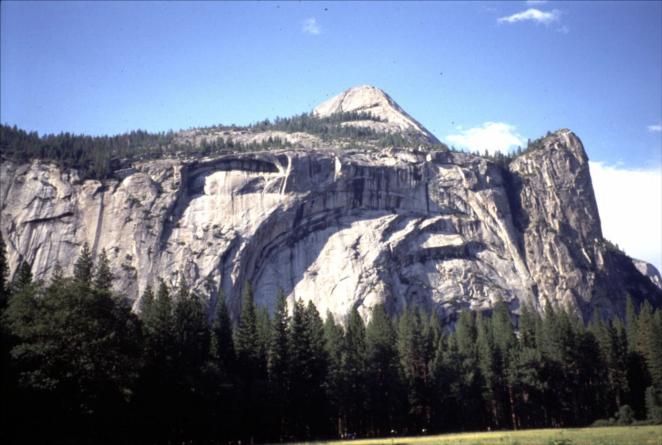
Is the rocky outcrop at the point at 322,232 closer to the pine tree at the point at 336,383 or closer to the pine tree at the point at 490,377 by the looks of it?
the pine tree at the point at 490,377

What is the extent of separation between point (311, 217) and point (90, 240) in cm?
4563

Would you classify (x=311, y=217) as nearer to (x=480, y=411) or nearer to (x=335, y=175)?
(x=335, y=175)

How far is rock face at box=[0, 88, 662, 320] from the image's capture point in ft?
429

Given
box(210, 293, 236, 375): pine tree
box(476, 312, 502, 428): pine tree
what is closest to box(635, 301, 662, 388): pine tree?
box(476, 312, 502, 428): pine tree

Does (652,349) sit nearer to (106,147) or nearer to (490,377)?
(490,377)

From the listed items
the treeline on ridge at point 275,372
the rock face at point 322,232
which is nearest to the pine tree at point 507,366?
the treeline on ridge at point 275,372

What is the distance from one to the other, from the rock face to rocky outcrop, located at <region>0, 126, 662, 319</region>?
0.27 m

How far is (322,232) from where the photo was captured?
141000 mm

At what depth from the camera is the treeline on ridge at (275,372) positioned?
40.8 m

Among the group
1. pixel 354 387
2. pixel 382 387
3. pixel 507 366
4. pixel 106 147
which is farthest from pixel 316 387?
pixel 106 147

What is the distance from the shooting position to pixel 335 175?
143 meters

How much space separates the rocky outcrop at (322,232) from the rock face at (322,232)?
0.27 m

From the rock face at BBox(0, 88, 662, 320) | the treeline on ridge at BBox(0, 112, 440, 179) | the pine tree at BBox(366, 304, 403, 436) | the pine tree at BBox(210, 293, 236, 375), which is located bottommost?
the pine tree at BBox(366, 304, 403, 436)

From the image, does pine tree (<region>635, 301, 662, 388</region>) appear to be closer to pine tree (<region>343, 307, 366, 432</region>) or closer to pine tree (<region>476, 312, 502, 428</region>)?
pine tree (<region>476, 312, 502, 428</region>)
